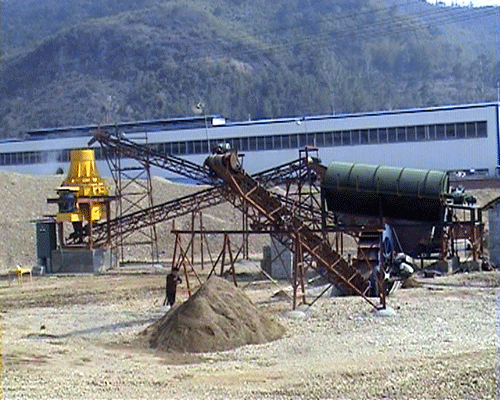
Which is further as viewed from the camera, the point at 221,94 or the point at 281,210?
the point at 221,94

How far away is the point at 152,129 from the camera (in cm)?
6700

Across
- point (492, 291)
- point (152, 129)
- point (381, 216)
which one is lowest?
point (492, 291)

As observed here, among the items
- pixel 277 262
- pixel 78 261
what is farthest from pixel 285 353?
pixel 78 261

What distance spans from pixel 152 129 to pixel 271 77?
241 ft

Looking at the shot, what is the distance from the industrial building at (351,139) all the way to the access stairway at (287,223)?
31.6m

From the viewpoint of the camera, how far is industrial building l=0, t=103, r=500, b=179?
189 ft

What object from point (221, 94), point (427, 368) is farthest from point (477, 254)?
point (221, 94)

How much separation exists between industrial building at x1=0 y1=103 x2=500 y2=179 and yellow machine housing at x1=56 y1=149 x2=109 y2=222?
48.6 ft

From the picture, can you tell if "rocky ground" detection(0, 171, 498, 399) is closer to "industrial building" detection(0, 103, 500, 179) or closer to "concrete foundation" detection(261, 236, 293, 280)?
"concrete foundation" detection(261, 236, 293, 280)

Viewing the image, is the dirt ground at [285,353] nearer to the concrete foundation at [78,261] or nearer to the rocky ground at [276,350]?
the rocky ground at [276,350]

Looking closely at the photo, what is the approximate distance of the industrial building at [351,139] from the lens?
57.6 meters

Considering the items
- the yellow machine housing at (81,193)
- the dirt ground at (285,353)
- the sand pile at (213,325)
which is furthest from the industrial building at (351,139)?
the sand pile at (213,325)

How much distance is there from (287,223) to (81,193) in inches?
665

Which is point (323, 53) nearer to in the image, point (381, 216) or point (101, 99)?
point (101, 99)
